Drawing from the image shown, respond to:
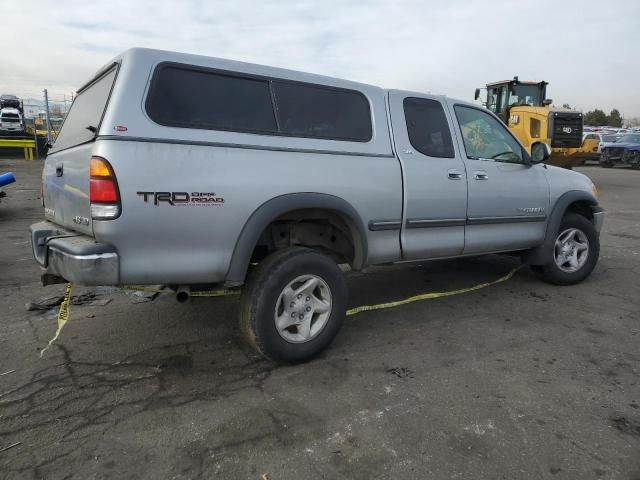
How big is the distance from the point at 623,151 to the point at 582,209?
2295 cm

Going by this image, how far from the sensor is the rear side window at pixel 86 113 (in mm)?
3146

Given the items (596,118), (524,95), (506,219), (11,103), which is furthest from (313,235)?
(596,118)

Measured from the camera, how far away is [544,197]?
200 inches

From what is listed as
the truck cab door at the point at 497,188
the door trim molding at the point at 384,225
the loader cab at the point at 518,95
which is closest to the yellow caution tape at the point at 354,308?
the truck cab door at the point at 497,188

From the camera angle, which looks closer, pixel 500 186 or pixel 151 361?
pixel 151 361

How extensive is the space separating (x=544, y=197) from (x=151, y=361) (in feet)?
13.6

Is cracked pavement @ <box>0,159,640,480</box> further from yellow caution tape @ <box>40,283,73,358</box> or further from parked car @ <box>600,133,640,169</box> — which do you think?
parked car @ <box>600,133,640,169</box>

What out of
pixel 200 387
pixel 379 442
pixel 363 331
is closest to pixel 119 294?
pixel 200 387

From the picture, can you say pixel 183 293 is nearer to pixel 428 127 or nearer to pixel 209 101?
pixel 209 101

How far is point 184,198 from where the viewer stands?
2916 millimetres

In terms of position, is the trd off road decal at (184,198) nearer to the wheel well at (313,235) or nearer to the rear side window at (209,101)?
the rear side window at (209,101)

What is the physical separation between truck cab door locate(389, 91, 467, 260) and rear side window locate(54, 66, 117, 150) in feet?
7.19

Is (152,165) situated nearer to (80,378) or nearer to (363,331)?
(80,378)

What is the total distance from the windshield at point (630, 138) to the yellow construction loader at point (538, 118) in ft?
39.3
